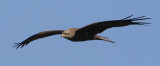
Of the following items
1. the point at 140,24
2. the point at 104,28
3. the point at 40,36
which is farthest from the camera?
the point at 40,36

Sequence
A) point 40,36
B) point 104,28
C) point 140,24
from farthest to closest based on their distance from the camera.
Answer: point 40,36 < point 104,28 < point 140,24

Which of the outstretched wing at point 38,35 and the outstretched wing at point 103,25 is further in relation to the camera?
the outstretched wing at point 38,35

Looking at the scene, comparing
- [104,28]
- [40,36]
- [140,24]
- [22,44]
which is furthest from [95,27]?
[22,44]

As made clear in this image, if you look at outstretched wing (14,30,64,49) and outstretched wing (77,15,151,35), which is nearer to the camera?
outstretched wing (77,15,151,35)

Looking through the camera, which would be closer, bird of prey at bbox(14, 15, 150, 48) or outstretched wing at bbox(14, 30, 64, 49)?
bird of prey at bbox(14, 15, 150, 48)

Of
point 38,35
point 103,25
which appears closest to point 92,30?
point 103,25

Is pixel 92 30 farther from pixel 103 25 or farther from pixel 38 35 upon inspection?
pixel 38 35

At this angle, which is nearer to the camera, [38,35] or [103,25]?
[103,25]

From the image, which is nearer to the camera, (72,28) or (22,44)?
(72,28)

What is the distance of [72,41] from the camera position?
14.3m

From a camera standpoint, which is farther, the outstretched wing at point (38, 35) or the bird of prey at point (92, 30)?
the outstretched wing at point (38, 35)

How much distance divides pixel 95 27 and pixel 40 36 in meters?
3.06

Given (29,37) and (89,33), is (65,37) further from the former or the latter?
(29,37)

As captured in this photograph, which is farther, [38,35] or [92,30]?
[38,35]
